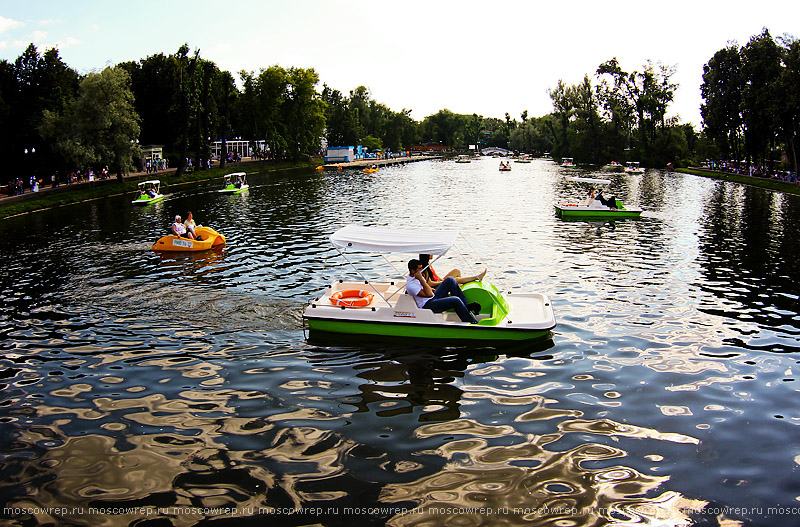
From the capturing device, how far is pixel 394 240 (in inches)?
661

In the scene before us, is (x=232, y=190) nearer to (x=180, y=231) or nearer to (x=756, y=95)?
(x=180, y=231)

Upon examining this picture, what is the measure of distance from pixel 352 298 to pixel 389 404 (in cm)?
521

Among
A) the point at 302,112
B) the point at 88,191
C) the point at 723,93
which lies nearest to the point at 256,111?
the point at 302,112

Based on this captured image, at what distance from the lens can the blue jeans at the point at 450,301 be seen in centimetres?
1543

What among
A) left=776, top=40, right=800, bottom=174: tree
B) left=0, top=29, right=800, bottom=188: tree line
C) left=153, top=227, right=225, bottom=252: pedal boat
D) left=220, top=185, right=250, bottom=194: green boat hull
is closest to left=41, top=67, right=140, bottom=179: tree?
left=0, top=29, right=800, bottom=188: tree line

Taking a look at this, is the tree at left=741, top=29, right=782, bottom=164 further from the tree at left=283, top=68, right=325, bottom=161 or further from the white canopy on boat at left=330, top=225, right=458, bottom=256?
the tree at left=283, top=68, right=325, bottom=161

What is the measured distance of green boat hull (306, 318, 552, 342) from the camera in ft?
50.7

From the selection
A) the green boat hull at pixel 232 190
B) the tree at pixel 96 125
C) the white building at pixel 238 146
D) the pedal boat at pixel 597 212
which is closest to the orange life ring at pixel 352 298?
the pedal boat at pixel 597 212

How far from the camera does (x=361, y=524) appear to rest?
8.61m

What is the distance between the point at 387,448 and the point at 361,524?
7.39 feet

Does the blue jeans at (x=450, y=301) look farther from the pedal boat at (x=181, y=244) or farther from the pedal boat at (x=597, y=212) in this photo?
the pedal boat at (x=597, y=212)

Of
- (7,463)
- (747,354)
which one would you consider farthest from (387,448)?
(747,354)

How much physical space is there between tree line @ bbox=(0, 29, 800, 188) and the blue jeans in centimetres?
5525

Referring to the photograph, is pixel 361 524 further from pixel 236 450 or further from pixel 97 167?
pixel 97 167
